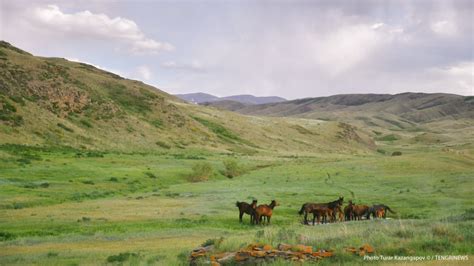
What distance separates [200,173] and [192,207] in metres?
29.4

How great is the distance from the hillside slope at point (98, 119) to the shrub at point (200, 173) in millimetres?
34977

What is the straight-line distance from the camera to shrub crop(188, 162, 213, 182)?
2697 inches

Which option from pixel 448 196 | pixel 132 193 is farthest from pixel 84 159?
pixel 448 196

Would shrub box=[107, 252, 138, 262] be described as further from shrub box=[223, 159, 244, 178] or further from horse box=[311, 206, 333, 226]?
shrub box=[223, 159, 244, 178]

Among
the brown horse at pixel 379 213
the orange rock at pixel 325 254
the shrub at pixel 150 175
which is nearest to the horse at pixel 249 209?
the brown horse at pixel 379 213

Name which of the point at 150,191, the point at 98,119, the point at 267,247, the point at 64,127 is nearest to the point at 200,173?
the point at 150,191

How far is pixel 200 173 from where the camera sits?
69000mm

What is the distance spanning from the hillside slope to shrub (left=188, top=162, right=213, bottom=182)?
3498cm

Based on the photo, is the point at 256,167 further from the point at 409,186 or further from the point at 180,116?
the point at 180,116

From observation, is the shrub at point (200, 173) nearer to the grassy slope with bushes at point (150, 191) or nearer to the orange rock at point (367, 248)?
the grassy slope with bushes at point (150, 191)

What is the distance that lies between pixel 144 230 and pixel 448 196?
3099cm

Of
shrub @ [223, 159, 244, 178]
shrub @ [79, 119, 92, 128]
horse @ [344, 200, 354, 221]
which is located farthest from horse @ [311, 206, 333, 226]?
shrub @ [79, 119, 92, 128]

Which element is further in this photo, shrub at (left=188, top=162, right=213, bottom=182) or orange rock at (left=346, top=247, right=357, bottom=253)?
shrub at (left=188, top=162, right=213, bottom=182)

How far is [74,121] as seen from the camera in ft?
373
